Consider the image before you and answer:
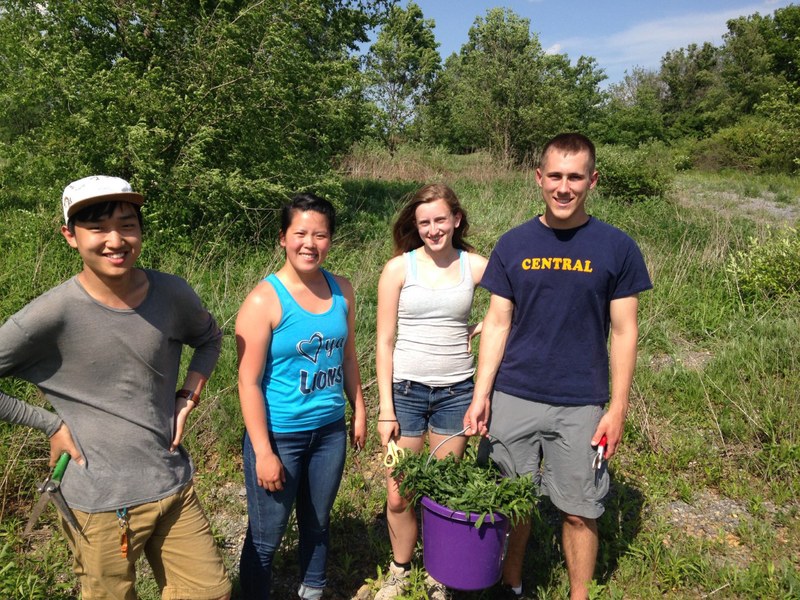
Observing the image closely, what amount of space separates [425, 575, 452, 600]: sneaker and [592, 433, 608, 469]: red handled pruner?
886 millimetres

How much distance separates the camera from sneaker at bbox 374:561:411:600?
260 cm

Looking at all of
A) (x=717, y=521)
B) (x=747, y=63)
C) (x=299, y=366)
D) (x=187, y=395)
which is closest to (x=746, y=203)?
(x=717, y=521)

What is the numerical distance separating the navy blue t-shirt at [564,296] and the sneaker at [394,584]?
3.36 feet

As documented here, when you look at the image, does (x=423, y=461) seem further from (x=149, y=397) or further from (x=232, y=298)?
(x=232, y=298)

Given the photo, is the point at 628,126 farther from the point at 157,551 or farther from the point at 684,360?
the point at 157,551

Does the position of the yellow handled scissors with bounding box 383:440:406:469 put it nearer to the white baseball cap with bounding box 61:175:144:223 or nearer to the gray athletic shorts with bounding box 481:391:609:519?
the gray athletic shorts with bounding box 481:391:609:519

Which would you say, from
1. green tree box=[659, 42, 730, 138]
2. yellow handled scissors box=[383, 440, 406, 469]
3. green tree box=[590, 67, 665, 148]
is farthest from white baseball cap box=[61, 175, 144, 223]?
green tree box=[659, 42, 730, 138]

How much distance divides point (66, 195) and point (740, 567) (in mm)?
3538

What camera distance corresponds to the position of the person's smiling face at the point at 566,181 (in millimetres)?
2252

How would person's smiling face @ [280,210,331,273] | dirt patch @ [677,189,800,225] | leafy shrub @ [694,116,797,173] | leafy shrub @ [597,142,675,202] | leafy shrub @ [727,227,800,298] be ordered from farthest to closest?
leafy shrub @ [694,116,797,173], dirt patch @ [677,189,800,225], leafy shrub @ [597,142,675,202], leafy shrub @ [727,227,800,298], person's smiling face @ [280,210,331,273]

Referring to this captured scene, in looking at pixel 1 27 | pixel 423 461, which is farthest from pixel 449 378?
pixel 1 27

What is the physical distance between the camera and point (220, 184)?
21.2 ft

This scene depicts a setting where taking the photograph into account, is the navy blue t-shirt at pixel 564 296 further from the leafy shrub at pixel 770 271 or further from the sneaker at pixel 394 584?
the leafy shrub at pixel 770 271

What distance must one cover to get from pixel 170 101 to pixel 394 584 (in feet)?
18.4
